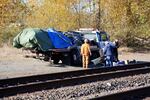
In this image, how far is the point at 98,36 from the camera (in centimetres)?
2631

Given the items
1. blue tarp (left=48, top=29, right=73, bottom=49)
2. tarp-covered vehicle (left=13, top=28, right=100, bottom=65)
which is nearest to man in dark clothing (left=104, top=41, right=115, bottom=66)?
tarp-covered vehicle (left=13, top=28, right=100, bottom=65)

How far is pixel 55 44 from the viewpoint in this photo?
25.0 meters

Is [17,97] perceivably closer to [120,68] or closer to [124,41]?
[120,68]

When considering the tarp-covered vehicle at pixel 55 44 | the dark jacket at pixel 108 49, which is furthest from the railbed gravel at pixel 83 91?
the tarp-covered vehicle at pixel 55 44

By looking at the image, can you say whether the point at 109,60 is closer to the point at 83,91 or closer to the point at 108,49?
the point at 108,49

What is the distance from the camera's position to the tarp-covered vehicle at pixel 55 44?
79.9 feet

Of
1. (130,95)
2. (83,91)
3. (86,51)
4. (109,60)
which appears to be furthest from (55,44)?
(130,95)

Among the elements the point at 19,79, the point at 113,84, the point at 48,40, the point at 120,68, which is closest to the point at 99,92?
the point at 113,84

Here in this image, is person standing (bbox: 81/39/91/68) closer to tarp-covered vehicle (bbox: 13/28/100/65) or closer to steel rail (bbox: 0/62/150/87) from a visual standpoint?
steel rail (bbox: 0/62/150/87)

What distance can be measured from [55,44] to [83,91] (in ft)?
35.9

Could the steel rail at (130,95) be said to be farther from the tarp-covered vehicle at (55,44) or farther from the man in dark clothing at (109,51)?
the tarp-covered vehicle at (55,44)

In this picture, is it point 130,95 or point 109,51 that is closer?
point 130,95

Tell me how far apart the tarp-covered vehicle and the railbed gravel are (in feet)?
24.5

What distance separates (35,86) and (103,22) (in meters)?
26.2
